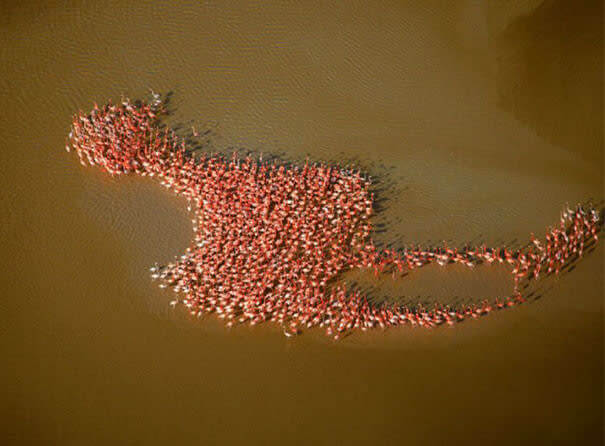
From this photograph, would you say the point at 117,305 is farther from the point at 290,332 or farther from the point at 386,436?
the point at 386,436

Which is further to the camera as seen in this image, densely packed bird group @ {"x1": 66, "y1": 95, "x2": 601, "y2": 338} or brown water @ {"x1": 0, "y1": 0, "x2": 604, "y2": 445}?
densely packed bird group @ {"x1": 66, "y1": 95, "x2": 601, "y2": 338}

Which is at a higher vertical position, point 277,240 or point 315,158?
point 315,158

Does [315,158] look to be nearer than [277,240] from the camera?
No

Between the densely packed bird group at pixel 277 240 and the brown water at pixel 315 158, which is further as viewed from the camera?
the densely packed bird group at pixel 277 240

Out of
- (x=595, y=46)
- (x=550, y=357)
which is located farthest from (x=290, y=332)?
(x=595, y=46)
